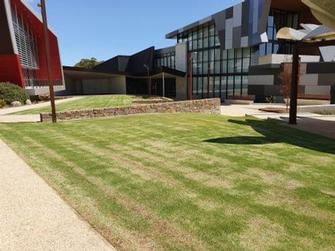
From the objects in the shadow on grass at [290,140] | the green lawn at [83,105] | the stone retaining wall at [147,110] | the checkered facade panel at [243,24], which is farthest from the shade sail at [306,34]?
the checkered facade panel at [243,24]

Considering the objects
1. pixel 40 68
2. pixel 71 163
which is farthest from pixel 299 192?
pixel 40 68

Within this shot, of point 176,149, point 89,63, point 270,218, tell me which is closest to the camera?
point 270,218

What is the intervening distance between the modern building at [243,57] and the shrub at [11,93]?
17.6 m

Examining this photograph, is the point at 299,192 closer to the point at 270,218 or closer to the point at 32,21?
the point at 270,218

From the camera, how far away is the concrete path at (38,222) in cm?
424

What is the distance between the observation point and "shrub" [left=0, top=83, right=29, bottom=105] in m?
29.4

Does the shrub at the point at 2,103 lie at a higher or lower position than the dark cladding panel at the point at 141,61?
lower

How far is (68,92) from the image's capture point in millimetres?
63656

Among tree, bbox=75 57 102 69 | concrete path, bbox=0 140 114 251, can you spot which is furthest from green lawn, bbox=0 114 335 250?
tree, bbox=75 57 102 69

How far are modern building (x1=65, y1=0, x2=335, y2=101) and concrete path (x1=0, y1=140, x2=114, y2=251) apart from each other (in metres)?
26.7

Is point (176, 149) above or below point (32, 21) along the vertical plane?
below

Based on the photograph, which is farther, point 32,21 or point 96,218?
point 32,21

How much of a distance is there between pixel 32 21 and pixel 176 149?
4247 centimetres

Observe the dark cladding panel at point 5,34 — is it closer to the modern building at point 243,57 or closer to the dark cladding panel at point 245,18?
the modern building at point 243,57
